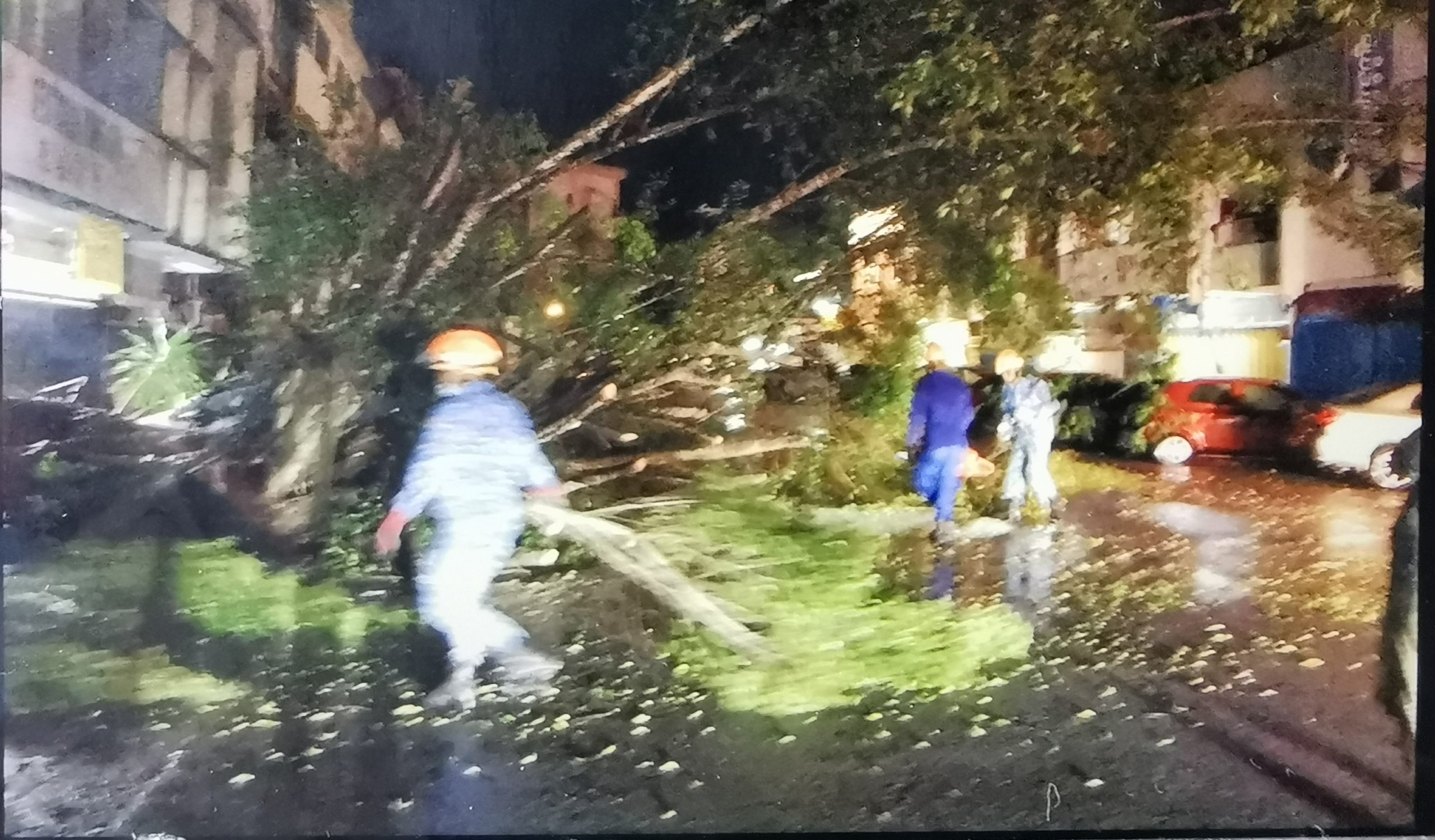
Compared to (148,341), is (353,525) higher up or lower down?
lower down

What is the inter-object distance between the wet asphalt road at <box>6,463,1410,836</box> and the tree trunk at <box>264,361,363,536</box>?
207 mm

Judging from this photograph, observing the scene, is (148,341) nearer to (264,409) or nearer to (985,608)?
(264,409)

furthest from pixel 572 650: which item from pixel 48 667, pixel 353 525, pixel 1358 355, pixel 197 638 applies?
pixel 1358 355

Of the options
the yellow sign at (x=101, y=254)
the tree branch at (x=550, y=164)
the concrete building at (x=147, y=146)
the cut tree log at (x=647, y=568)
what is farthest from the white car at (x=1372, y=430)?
the yellow sign at (x=101, y=254)

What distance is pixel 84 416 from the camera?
1.37 metres

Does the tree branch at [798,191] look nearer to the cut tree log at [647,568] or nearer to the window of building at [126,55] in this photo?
the cut tree log at [647,568]

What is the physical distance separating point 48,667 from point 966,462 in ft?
4.28

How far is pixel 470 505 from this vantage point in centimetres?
140

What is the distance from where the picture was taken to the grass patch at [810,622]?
140 centimetres

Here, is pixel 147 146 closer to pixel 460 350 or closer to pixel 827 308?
pixel 460 350

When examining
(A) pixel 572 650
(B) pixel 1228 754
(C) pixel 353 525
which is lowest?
(B) pixel 1228 754

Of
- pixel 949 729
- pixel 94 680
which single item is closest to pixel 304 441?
pixel 94 680

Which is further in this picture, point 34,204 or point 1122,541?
point 1122,541

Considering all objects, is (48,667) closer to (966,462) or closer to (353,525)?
(353,525)
